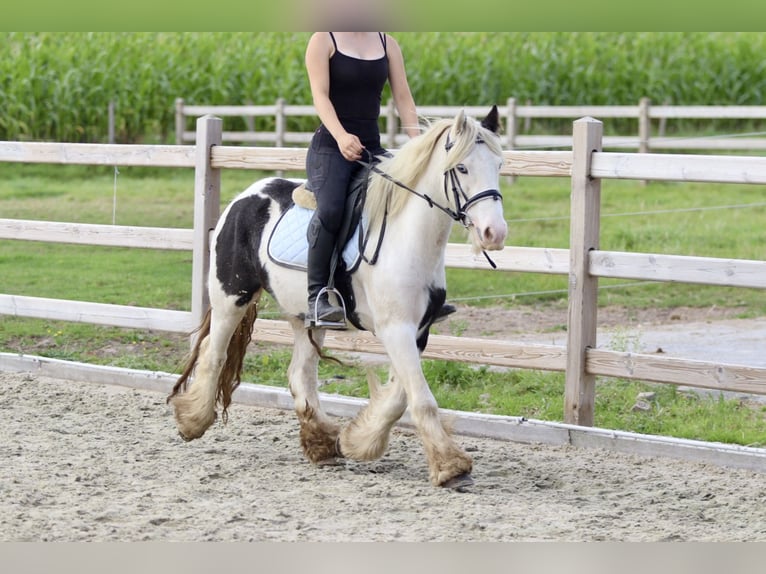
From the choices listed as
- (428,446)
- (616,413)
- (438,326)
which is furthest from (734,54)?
(428,446)

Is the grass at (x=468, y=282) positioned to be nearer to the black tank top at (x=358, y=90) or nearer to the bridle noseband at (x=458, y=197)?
the black tank top at (x=358, y=90)

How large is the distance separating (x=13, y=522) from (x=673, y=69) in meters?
21.8

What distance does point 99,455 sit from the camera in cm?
529

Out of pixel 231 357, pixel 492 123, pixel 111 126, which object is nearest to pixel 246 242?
pixel 231 357

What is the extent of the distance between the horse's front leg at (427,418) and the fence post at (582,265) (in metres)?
1.18

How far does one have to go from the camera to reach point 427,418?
4691 millimetres

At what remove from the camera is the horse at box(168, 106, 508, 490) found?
4.49m

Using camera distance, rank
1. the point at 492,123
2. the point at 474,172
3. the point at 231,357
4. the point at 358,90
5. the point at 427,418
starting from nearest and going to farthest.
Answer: the point at 474,172
the point at 492,123
the point at 427,418
the point at 358,90
the point at 231,357

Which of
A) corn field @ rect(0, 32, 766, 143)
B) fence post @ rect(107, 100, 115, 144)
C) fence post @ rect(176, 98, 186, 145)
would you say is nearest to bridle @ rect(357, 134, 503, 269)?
fence post @ rect(176, 98, 186, 145)

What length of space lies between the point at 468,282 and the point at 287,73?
44.8ft

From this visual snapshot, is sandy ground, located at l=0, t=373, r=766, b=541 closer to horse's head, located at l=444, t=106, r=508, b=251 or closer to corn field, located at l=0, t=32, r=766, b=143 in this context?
horse's head, located at l=444, t=106, r=508, b=251

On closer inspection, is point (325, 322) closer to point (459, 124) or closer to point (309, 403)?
point (309, 403)

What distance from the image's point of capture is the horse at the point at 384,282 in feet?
14.7

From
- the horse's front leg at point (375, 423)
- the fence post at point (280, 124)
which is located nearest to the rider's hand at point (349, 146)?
the horse's front leg at point (375, 423)
